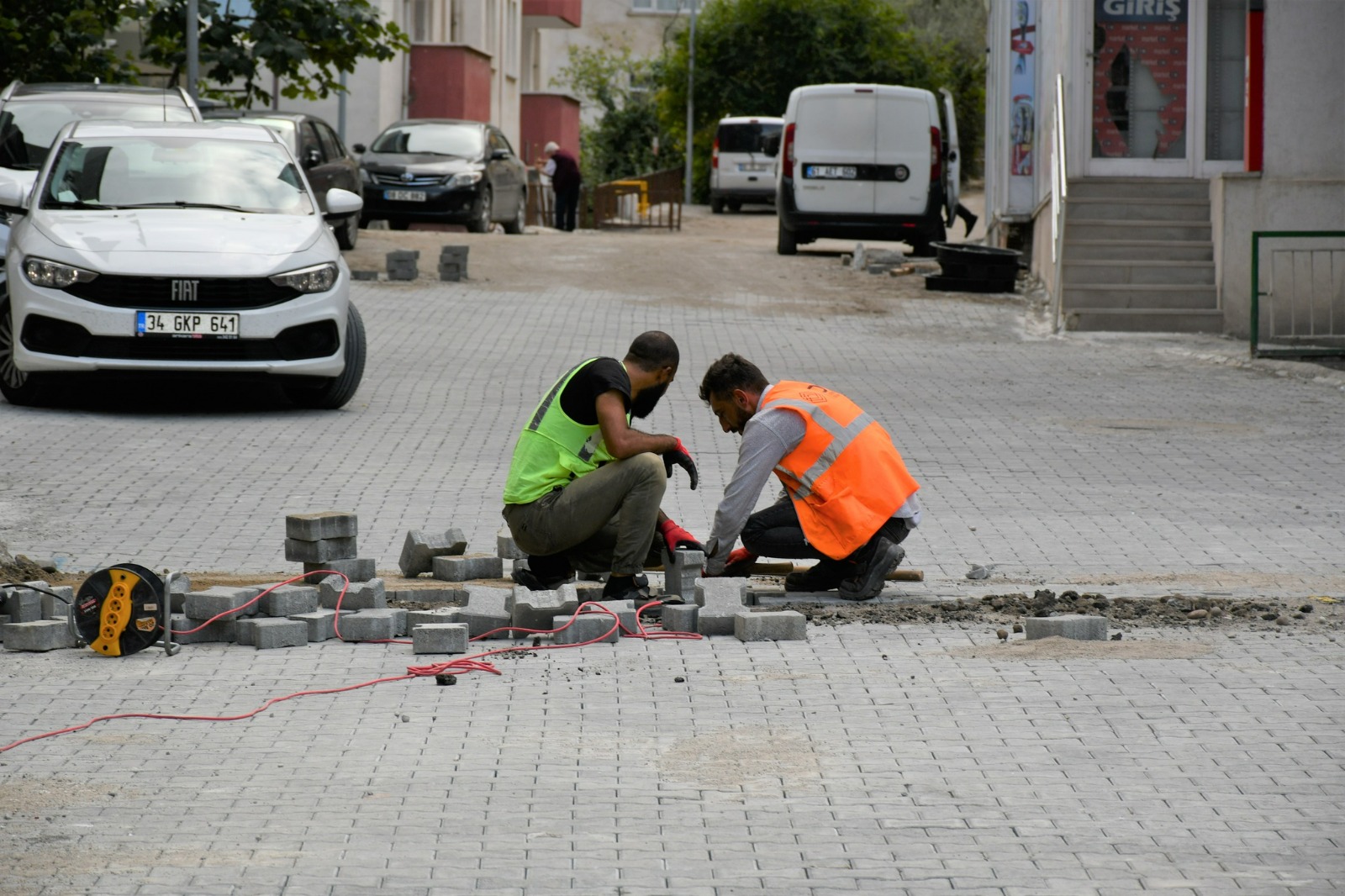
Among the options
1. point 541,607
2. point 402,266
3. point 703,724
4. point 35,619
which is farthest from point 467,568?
point 402,266

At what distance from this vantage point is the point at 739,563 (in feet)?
26.0

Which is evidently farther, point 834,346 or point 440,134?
point 440,134

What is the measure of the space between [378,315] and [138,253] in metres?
7.10

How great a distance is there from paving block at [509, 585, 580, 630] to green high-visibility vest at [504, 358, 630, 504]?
2.25ft

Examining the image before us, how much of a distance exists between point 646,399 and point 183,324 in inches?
210

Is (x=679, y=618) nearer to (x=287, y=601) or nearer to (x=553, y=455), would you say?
(x=553, y=455)

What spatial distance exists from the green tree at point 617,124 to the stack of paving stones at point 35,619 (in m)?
48.8

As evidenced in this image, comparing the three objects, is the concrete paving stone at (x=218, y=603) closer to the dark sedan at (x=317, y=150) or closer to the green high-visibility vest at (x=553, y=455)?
the green high-visibility vest at (x=553, y=455)

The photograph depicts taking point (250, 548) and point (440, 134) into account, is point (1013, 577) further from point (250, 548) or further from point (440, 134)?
point (440, 134)

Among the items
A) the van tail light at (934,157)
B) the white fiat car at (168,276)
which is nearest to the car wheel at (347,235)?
the van tail light at (934,157)

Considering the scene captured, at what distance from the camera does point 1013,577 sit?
319 inches

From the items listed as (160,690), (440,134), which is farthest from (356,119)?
(160,690)

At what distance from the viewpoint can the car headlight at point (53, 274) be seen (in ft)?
39.2

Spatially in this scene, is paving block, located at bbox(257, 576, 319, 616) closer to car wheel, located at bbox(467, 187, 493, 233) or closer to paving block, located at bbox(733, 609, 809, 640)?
paving block, located at bbox(733, 609, 809, 640)
